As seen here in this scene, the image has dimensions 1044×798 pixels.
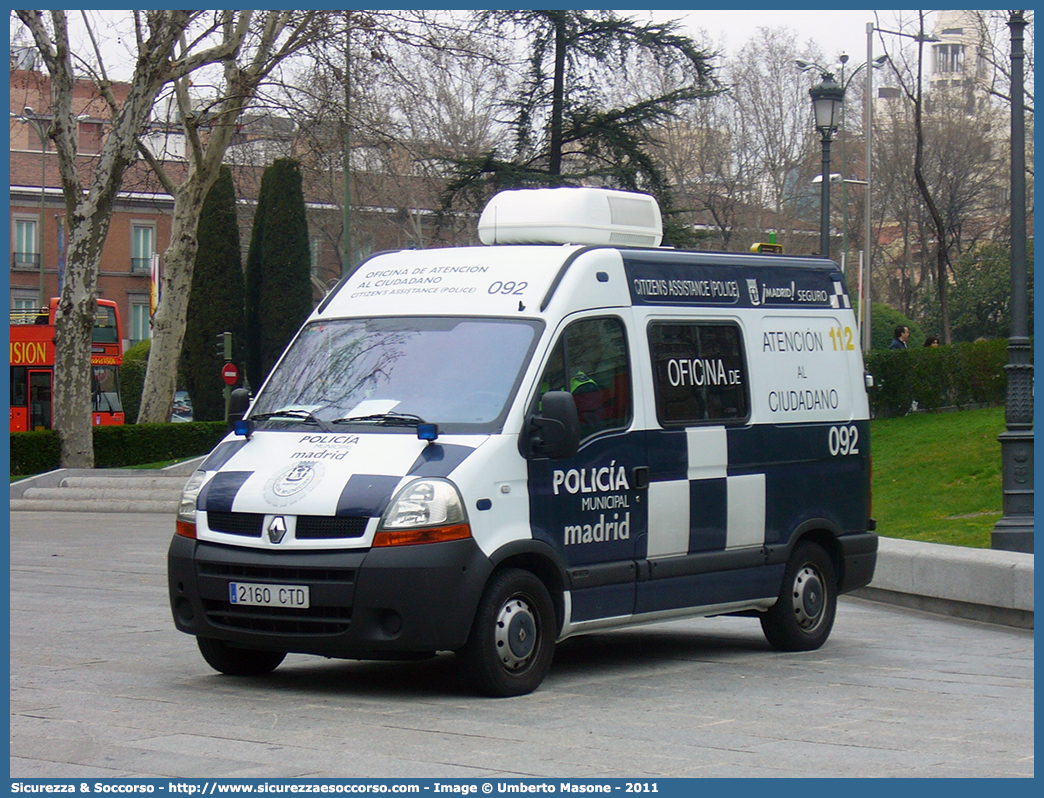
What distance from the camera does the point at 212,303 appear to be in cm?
5062

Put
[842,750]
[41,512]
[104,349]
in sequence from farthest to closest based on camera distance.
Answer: [104,349] → [41,512] → [842,750]

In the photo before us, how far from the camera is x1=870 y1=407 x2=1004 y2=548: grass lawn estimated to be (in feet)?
55.6

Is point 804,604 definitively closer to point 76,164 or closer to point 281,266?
point 76,164

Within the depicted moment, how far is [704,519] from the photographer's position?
9.33 metres

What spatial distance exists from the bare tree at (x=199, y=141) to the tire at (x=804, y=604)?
64.6 ft

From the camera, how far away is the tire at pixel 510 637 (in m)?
7.76

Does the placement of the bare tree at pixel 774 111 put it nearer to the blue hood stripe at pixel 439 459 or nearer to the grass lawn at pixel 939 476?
the grass lawn at pixel 939 476

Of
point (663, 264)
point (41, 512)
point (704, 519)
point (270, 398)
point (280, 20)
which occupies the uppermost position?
point (280, 20)

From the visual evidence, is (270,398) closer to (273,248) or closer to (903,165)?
(273,248)

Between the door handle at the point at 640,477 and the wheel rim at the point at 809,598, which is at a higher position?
the door handle at the point at 640,477

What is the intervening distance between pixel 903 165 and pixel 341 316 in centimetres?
4912

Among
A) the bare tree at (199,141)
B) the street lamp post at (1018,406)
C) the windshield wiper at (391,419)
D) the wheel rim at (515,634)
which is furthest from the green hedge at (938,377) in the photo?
the windshield wiper at (391,419)

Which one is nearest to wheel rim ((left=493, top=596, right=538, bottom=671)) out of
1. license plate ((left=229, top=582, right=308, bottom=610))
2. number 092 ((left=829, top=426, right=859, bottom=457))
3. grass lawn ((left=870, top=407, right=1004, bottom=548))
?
license plate ((left=229, top=582, right=308, bottom=610))

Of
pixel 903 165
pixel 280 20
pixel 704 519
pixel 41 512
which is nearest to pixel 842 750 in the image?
pixel 704 519
